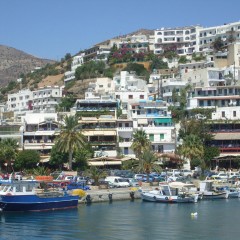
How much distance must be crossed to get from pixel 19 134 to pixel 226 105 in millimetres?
30822

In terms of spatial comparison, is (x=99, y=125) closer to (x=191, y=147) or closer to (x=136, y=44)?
(x=191, y=147)

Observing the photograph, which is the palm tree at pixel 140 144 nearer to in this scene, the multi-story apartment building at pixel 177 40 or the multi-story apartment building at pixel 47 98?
the multi-story apartment building at pixel 47 98

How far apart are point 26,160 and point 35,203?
2442cm

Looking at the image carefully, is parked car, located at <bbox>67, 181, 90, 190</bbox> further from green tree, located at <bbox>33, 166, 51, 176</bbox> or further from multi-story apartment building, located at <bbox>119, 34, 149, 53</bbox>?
multi-story apartment building, located at <bbox>119, 34, 149, 53</bbox>

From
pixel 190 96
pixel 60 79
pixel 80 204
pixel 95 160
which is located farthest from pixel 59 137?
pixel 60 79

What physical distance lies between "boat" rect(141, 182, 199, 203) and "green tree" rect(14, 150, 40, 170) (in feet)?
68.6

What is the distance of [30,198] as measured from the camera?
56.8 m

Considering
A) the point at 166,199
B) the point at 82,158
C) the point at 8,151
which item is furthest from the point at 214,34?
the point at 166,199

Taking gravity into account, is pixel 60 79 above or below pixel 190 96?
above

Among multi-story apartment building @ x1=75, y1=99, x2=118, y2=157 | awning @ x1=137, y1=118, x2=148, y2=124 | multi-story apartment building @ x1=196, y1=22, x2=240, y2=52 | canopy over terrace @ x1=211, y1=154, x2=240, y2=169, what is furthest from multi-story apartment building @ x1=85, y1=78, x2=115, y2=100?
canopy over terrace @ x1=211, y1=154, x2=240, y2=169

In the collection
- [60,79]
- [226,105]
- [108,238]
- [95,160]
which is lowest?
[108,238]

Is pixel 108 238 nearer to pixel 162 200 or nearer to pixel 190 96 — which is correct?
pixel 162 200

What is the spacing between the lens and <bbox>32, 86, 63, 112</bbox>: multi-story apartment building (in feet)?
397

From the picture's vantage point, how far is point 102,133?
8862 centimetres
